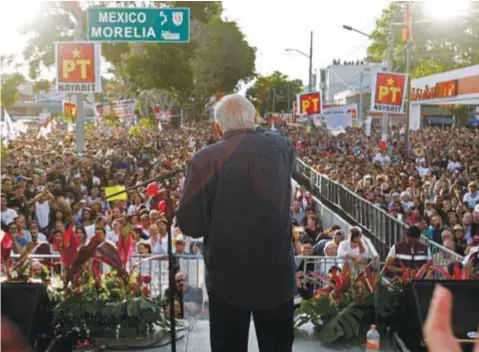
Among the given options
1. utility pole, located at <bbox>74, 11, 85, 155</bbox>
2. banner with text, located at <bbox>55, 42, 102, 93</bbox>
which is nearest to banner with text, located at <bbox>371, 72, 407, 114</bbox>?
utility pole, located at <bbox>74, 11, 85, 155</bbox>

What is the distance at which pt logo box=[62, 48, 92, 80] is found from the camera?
14.3 meters

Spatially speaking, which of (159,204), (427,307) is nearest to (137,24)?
(159,204)

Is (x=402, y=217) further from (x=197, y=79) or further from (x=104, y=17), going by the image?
(x=197, y=79)

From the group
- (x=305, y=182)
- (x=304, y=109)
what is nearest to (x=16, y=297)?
(x=305, y=182)

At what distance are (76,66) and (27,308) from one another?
34.7 ft

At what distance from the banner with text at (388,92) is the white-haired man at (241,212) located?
59.9ft

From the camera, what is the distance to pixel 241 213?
10.3 ft

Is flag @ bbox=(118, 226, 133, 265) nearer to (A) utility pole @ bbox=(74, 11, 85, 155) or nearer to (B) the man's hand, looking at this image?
(B) the man's hand

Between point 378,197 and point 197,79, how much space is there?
169 ft

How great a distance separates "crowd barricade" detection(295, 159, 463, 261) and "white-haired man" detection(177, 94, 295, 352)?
5726 mm

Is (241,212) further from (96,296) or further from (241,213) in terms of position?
(96,296)

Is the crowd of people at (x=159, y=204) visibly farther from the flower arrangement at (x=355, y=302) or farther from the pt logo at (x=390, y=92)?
the pt logo at (x=390, y=92)

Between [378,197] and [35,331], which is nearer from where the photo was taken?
[35,331]

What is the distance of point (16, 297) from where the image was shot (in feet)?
14.4
